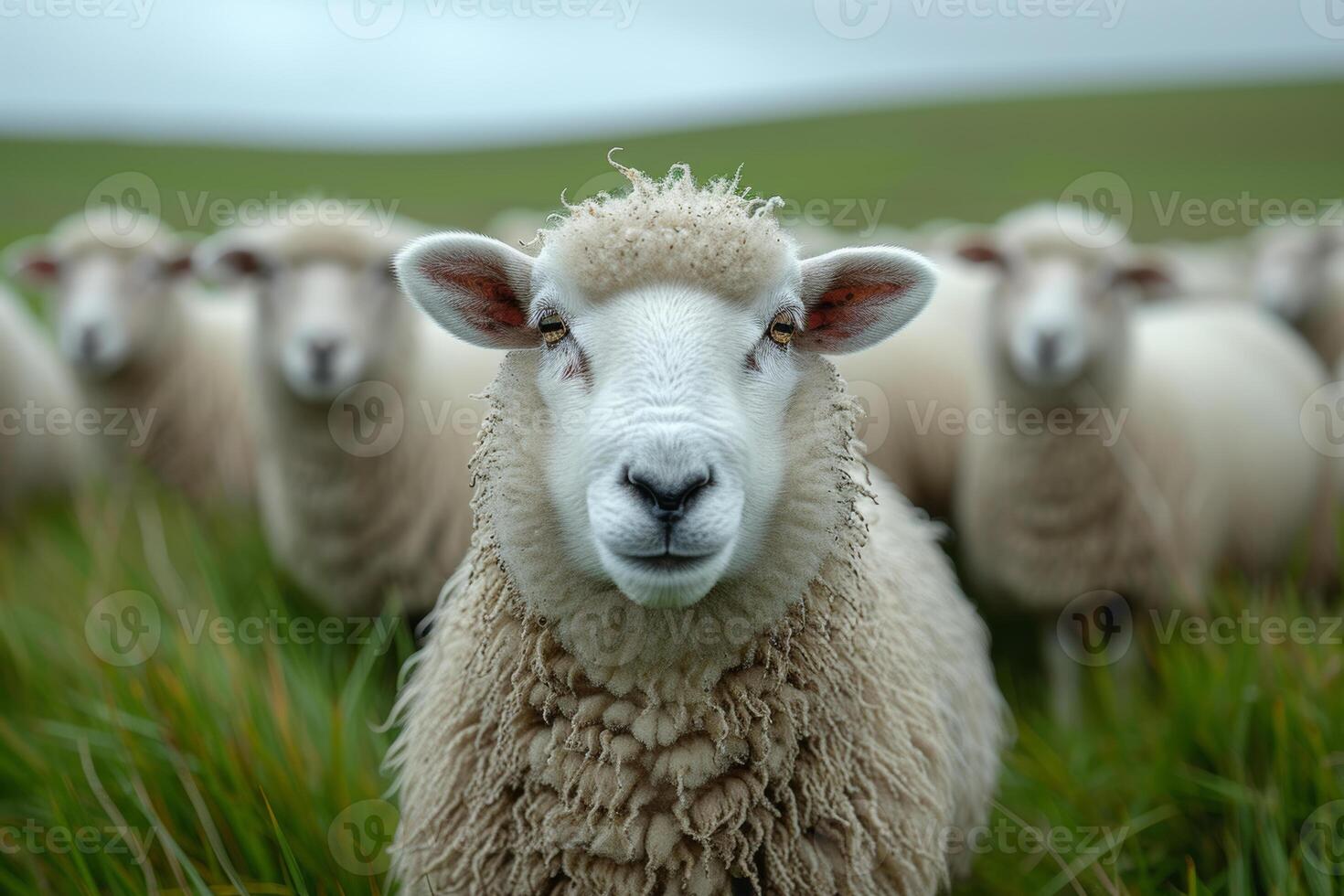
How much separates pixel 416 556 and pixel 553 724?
7.17ft

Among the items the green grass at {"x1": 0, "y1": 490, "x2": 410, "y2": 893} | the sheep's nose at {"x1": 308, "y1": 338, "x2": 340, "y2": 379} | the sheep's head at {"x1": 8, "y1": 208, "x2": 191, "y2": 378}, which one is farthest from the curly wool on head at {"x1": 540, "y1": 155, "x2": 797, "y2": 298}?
the sheep's head at {"x1": 8, "y1": 208, "x2": 191, "y2": 378}

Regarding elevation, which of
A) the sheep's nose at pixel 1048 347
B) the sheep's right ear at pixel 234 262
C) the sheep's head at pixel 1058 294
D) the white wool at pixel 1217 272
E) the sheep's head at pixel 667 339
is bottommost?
the sheep's head at pixel 667 339

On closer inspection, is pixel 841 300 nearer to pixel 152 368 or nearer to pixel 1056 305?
pixel 1056 305

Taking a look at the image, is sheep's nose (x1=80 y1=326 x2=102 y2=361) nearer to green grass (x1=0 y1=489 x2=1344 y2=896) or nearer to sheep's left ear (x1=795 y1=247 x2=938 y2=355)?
green grass (x1=0 y1=489 x2=1344 y2=896)

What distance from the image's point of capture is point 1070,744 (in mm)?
3277

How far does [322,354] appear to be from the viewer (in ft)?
12.4

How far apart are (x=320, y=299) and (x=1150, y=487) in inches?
138

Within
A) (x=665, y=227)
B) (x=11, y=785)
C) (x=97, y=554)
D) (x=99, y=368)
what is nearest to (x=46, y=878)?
(x=11, y=785)

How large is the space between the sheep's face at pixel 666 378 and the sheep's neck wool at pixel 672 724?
9 centimetres

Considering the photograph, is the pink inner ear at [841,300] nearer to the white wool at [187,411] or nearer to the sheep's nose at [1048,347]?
the sheep's nose at [1048,347]

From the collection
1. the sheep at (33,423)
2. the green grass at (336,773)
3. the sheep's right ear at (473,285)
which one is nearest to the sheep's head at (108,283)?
the sheep at (33,423)

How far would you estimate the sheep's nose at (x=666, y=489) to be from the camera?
4.97 ft

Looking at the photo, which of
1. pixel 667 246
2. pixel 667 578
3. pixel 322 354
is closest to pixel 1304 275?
pixel 322 354

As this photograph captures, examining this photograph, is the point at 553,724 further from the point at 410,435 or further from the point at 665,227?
the point at 410,435
